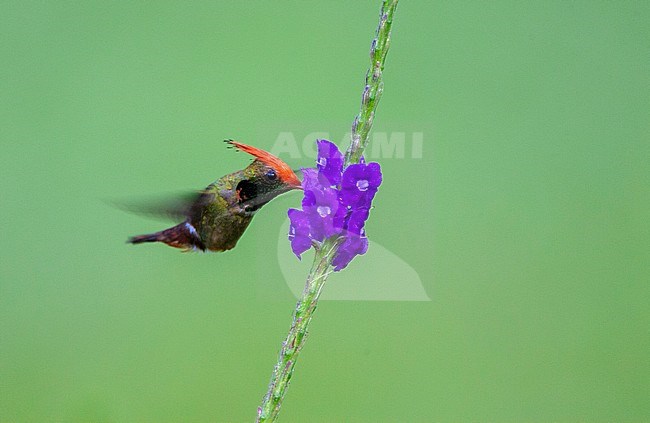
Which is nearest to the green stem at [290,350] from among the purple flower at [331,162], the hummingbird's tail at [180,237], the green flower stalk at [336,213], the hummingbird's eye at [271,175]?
the green flower stalk at [336,213]

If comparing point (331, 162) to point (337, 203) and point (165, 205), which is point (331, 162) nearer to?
point (337, 203)

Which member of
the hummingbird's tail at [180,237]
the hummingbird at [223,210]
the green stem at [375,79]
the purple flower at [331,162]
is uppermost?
the green stem at [375,79]

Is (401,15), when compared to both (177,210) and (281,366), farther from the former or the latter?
(281,366)

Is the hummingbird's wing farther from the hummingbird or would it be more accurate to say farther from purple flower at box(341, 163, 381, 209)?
purple flower at box(341, 163, 381, 209)

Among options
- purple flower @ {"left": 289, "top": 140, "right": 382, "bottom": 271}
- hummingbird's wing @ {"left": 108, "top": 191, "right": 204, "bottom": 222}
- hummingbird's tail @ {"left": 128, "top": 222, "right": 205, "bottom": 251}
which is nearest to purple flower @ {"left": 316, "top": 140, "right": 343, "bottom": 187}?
purple flower @ {"left": 289, "top": 140, "right": 382, "bottom": 271}

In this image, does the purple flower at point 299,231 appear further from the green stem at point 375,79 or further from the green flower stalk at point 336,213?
the green stem at point 375,79

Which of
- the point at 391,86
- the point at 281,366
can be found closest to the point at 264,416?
the point at 281,366

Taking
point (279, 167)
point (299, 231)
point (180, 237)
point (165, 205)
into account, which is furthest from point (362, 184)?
point (180, 237)
